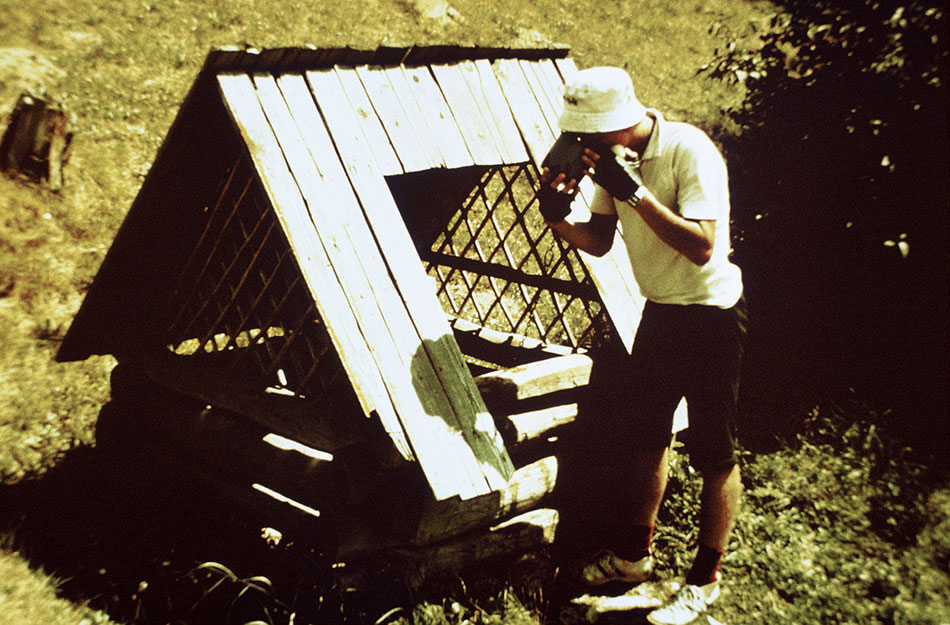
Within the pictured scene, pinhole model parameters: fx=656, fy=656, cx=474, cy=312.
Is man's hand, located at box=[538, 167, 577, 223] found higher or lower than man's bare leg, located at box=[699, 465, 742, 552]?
higher

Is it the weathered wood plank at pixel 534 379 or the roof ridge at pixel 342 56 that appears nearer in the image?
the roof ridge at pixel 342 56

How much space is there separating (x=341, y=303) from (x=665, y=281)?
157 centimetres

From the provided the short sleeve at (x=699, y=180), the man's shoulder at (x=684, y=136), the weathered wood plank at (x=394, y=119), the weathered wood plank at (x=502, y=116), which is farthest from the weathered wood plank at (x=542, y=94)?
the short sleeve at (x=699, y=180)

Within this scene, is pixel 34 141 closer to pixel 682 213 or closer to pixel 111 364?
pixel 111 364

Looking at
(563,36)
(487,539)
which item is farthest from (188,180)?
(563,36)

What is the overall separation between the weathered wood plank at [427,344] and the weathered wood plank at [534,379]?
1.94ft

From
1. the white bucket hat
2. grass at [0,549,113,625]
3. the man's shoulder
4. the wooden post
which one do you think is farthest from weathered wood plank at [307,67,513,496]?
the wooden post

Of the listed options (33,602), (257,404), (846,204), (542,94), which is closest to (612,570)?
(257,404)

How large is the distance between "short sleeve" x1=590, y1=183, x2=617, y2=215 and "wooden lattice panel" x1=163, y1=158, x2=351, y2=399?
5.23 ft

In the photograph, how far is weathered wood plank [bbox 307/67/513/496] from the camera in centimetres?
306

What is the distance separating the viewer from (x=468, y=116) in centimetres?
397

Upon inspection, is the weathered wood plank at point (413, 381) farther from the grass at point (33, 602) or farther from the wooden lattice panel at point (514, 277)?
the grass at point (33, 602)

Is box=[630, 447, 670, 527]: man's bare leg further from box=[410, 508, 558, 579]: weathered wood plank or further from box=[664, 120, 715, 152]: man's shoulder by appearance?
box=[664, 120, 715, 152]: man's shoulder

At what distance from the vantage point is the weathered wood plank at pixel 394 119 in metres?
3.64
